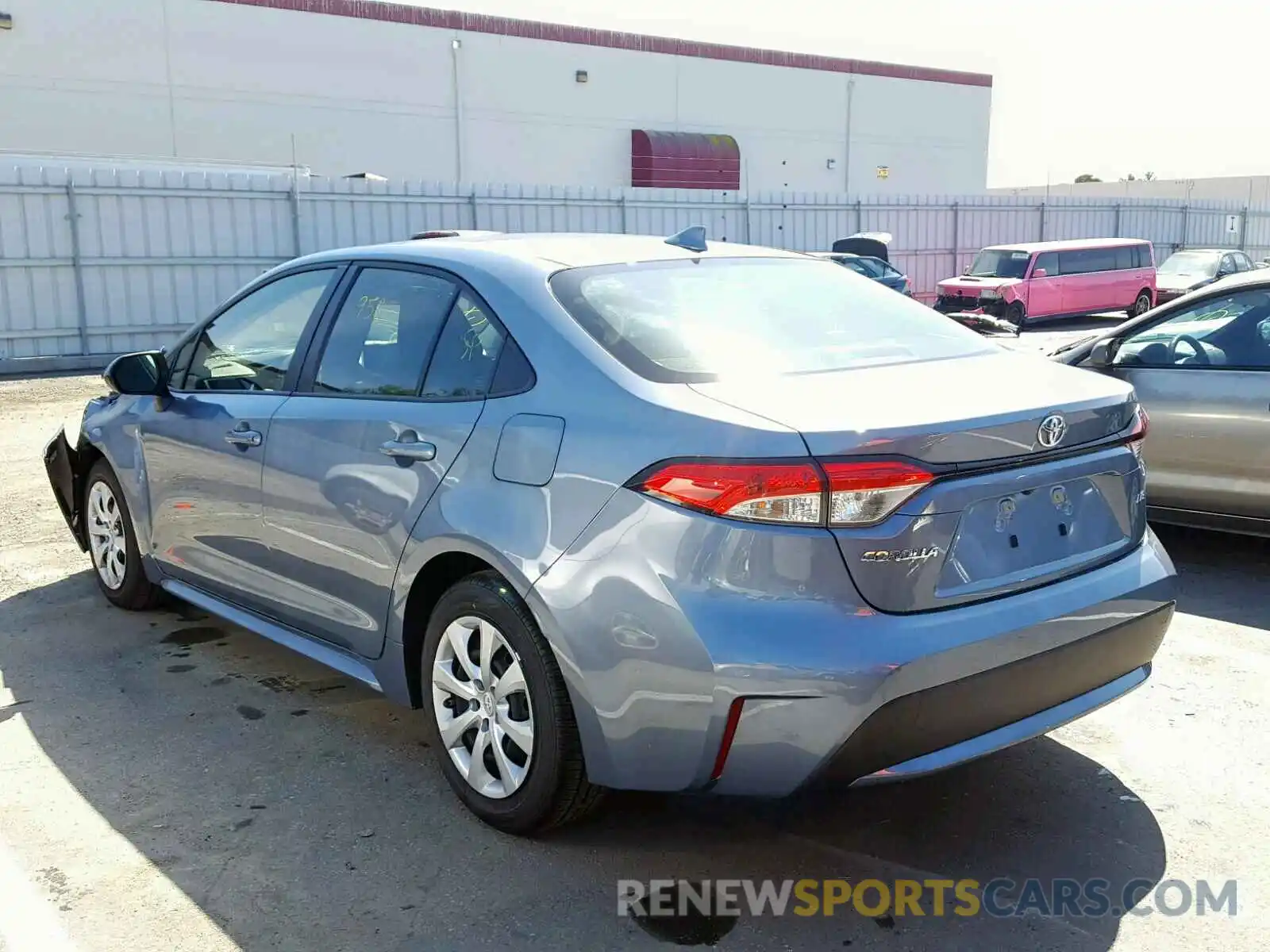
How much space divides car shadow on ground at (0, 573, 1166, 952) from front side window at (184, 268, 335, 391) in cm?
119

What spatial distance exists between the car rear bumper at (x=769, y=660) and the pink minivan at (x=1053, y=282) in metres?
18.9

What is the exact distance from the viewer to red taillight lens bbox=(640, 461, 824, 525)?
2646 mm

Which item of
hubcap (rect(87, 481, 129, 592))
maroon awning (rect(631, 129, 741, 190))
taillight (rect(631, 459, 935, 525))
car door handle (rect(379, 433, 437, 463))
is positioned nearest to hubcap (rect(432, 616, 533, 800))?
car door handle (rect(379, 433, 437, 463))

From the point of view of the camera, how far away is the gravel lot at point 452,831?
283 centimetres

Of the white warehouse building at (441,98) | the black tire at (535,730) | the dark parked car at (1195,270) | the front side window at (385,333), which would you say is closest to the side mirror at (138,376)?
the front side window at (385,333)

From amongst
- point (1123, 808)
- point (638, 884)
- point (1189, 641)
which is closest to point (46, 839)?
point (638, 884)

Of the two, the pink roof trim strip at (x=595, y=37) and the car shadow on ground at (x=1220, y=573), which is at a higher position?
the pink roof trim strip at (x=595, y=37)

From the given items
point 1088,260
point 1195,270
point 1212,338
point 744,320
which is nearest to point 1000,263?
point 1088,260

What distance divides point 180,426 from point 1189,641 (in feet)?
13.3

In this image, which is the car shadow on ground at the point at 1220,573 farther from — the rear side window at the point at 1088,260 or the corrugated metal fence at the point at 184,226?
the rear side window at the point at 1088,260

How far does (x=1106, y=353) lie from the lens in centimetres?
599

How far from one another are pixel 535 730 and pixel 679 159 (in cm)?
3203

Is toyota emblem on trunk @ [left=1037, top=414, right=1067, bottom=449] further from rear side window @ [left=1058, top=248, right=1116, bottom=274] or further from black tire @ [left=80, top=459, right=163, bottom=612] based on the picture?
rear side window @ [left=1058, top=248, right=1116, bottom=274]

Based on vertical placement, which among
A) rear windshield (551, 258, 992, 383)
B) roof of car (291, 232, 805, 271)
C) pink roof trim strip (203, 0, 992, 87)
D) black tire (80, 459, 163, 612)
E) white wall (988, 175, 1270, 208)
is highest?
pink roof trim strip (203, 0, 992, 87)
